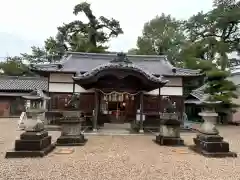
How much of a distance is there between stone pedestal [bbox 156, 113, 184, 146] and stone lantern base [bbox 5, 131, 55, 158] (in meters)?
4.56

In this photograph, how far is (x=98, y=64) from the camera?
19.7 metres

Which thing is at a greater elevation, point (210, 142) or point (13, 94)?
point (13, 94)

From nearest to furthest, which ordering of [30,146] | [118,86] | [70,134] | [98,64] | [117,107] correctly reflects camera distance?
1. [30,146]
2. [70,134]
3. [118,86]
4. [117,107]
5. [98,64]

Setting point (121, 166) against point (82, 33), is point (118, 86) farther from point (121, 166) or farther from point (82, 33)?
point (82, 33)

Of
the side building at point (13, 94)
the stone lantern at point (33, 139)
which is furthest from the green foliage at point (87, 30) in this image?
the stone lantern at point (33, 139)

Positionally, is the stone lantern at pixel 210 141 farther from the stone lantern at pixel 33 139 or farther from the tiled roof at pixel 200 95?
the stone lantern at pixel 33 139

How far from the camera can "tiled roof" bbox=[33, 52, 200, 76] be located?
1738cm

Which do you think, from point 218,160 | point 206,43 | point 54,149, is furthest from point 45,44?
point 218,160

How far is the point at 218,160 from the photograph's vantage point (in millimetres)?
7664

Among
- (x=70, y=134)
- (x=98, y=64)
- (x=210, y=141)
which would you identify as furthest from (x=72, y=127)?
(x=98, y=64)

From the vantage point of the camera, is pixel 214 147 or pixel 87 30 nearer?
pixel 214 147

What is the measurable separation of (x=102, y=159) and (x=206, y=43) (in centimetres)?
2171

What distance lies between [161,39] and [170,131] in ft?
86.8

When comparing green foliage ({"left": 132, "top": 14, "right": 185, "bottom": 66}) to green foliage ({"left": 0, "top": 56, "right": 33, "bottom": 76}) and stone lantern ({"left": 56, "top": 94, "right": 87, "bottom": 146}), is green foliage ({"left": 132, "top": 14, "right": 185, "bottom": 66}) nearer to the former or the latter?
green foliage ({"left": 0, "top": 56, "right": 33, "bottom": 76})
